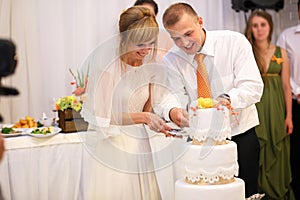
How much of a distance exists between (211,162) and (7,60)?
56.4 inches

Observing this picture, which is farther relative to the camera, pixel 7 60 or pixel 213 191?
pixel 213 191

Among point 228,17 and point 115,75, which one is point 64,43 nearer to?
point 228,17

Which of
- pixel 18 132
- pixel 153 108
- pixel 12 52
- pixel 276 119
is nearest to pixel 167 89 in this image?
pixel 153 108

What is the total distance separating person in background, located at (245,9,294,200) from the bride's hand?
6.02 ft

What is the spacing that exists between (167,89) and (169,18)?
350 mm

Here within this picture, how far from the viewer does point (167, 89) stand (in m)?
2.45

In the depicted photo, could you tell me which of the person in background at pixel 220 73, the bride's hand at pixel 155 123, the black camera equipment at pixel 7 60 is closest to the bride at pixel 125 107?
the bride's hand at pixel 155 123

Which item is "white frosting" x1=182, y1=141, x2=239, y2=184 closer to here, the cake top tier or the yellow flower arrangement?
the cake top tier

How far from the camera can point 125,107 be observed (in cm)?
242

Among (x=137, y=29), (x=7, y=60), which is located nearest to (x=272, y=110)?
(x=137, y=29)

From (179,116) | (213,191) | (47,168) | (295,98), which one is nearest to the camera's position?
(213,191)

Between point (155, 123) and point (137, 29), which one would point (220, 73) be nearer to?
point (155, 123)

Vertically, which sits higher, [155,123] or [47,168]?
[155,123]

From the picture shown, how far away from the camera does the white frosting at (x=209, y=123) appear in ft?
6.98
